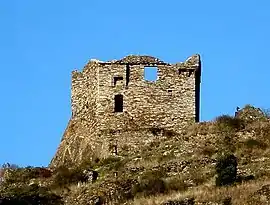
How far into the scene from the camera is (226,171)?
4684 cm

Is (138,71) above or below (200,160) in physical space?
above

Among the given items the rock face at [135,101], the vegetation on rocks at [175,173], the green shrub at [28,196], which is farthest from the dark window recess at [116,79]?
the green shrub at [28,196]

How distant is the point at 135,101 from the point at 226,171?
10.5 meters

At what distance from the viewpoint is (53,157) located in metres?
60.8

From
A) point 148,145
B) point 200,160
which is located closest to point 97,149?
point 148,145

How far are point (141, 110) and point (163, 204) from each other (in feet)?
42.7

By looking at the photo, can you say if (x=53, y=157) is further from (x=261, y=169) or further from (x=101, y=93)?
(x=261, y=169)

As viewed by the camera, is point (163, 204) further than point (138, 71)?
No

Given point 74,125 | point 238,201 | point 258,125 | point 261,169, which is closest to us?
point 238,201

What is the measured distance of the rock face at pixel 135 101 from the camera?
55.8 m

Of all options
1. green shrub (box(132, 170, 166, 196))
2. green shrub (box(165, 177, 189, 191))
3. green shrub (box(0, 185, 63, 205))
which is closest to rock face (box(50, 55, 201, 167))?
green shrub (box(0, 185, 63, 205))

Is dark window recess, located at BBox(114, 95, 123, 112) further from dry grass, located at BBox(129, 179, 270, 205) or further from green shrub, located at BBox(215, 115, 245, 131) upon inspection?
dry grass, located at BBox(129, 179, 270, 205)

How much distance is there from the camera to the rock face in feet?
183

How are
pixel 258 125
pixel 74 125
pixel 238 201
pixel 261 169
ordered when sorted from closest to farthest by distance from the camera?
pixel 238 201, pixel 261 169, pixel 258 125, pixel 74 125
